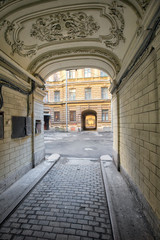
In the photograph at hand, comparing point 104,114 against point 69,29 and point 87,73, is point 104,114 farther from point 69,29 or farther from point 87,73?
point 69,29

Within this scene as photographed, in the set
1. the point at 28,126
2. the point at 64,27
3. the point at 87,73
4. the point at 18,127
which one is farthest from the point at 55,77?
the point at 64,27

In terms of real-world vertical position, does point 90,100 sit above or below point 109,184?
above

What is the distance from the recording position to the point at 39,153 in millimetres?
5727

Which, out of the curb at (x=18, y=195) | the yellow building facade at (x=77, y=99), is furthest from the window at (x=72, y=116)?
the curb at (x=18, y=195)

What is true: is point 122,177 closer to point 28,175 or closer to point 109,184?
point 109,184

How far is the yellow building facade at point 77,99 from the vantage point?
21.1m

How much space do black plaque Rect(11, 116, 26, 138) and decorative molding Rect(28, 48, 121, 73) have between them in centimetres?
226

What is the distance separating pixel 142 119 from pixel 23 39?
4202 millimetres

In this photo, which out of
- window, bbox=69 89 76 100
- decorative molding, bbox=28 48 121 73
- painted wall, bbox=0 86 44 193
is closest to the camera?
painted wall, bbox=0 86 44 193

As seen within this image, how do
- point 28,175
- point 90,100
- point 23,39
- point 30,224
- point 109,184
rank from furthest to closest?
1. point 90,100
2. point 28,175
3. point 109,184
4. point 23,39
5. point 30,224

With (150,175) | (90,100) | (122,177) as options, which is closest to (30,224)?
(150,175)

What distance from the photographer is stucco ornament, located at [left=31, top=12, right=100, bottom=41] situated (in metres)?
2.96

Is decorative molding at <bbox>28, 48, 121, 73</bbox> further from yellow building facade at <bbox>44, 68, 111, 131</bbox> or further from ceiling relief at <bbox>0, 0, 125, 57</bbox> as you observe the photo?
yellow building facade at <bbox>44, 68, 111, 131</bbox>

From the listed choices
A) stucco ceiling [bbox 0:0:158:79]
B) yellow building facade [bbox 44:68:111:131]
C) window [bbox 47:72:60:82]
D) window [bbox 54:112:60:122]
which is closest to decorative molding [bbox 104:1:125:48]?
stucco ceiling [bbox 0:0:158:79]
